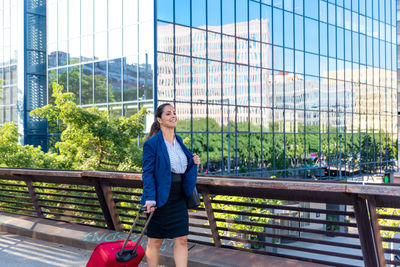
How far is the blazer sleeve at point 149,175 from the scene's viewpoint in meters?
4.50

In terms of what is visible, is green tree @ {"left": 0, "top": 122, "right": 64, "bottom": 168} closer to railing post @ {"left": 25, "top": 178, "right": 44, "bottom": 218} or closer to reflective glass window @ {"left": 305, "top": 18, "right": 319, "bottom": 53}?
railing post @ {"left": 25, "top": 178, "right": 44, "bottom": 218}

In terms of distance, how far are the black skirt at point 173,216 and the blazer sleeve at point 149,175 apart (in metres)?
0.21

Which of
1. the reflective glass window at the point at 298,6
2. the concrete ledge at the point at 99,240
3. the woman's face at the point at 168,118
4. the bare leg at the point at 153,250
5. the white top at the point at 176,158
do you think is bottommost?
the concrete ledge at the point at 99,240

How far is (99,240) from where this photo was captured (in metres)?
6.50

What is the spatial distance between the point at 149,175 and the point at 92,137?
1169 centimetres

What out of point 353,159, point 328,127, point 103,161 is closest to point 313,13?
point 328,127

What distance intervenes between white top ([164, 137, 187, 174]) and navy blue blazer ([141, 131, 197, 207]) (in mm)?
68

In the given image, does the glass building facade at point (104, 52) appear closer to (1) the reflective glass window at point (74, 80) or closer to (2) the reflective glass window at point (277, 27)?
(1) the reflective glass window at point (74, 80)

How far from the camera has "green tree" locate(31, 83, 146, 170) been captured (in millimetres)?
15414

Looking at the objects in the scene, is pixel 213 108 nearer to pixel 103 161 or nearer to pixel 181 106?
pixel 181 106

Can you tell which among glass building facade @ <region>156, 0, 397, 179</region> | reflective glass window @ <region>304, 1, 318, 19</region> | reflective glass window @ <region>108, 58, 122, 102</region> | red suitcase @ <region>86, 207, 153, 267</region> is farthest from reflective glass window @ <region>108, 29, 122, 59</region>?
red suitcase @ <region>86, 207, 153, 267</region>

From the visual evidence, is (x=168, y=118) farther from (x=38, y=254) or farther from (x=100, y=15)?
(x=100, y=15)

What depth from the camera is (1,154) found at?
1528 cm

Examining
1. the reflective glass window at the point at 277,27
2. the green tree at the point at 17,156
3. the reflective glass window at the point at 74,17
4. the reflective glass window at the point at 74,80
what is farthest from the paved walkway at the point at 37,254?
the reflective glass window at the point at 277,27
